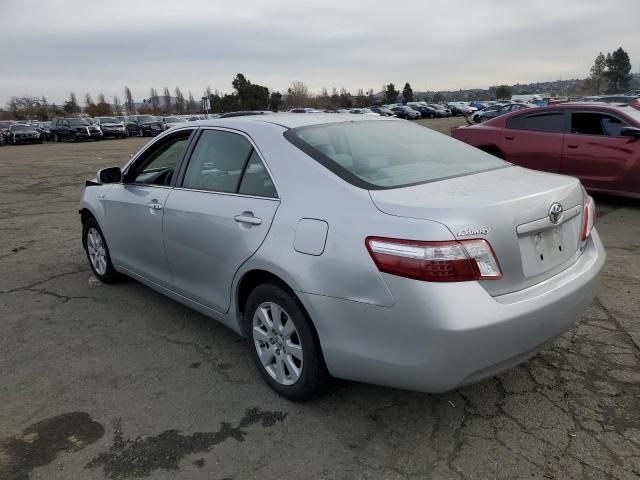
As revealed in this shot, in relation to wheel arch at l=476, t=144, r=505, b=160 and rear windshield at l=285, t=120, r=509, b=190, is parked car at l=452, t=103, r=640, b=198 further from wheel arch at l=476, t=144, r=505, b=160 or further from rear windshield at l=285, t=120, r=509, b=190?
rear windshield at l=285, t=120, r=509, b=190

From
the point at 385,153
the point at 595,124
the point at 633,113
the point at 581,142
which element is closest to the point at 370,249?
the point at 385,153

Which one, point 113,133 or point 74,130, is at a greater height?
point 74,130

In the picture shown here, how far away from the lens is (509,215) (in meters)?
2.50

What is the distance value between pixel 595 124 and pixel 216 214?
6.70 metres

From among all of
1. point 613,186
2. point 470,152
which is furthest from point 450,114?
point 470,152

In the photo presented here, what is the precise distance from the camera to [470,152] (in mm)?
3615

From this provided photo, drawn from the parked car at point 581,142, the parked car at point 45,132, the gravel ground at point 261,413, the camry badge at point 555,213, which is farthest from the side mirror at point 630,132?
the parked car at point 45,132

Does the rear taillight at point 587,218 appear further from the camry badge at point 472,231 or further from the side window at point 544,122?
the side window at point 544,122

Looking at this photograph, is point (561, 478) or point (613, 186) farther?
point (613, 186)

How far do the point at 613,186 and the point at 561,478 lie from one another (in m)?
6.48

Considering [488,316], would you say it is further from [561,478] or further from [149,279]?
[149,279]

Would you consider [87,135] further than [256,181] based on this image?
Yes

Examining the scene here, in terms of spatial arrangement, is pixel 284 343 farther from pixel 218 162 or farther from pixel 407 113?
pixel 407 113

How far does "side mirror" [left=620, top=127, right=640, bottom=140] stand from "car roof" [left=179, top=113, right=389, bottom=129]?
516 centimetres
